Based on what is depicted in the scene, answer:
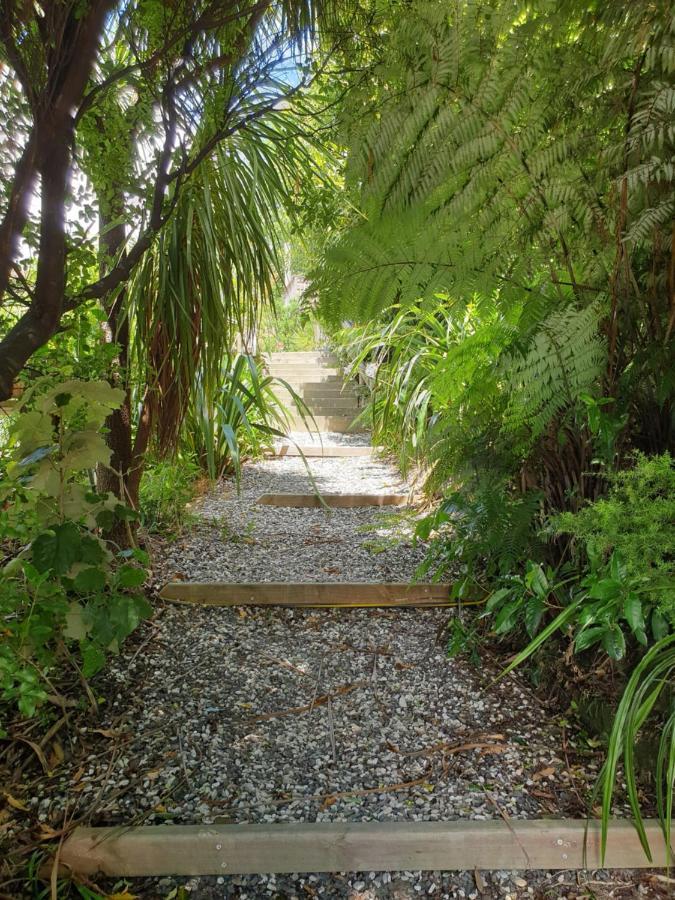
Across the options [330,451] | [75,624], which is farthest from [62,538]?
[330,451]

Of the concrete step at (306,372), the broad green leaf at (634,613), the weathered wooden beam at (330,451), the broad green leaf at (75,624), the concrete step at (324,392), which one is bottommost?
the weathered wooden beam at (330,451)

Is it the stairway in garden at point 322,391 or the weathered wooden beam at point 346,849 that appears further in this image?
the stairway in garden at point 322,391

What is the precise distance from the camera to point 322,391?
5.95 meters

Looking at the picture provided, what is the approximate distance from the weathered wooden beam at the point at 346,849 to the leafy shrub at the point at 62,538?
27 cm

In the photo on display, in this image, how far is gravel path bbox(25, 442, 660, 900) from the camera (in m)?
0.90

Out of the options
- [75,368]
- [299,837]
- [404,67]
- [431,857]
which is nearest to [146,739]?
[299,837]

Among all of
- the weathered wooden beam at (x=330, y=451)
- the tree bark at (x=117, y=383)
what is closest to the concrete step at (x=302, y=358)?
the weathered wooden beam at (x=330, y=451)

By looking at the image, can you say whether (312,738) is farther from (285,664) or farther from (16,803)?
(16,803)

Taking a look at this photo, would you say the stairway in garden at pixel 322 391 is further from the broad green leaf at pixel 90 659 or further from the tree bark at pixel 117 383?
the broad green leaf at pixel 90 659

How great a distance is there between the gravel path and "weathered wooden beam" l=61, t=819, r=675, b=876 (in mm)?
19

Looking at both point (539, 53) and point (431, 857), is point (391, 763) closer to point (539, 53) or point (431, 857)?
point (431, 857)

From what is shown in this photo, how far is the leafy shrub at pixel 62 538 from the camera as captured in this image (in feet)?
3.01

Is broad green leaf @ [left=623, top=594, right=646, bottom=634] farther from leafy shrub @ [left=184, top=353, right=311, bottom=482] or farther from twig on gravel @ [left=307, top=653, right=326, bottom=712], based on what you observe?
leafy shrub @ [left=184, top=353, right=311, bottom=482]

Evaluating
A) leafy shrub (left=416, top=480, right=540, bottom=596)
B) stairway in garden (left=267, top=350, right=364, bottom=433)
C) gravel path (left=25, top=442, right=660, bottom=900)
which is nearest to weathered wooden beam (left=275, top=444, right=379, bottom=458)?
stairway in garden (left=267, top=350, right=364, bottom=433)
